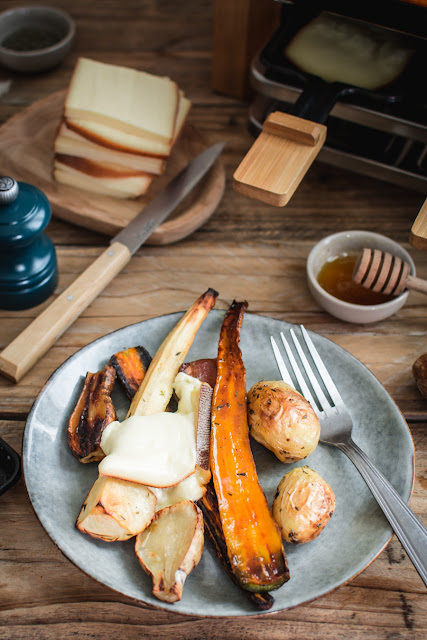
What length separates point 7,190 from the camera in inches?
39.2

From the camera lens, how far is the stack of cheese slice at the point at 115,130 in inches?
51.4

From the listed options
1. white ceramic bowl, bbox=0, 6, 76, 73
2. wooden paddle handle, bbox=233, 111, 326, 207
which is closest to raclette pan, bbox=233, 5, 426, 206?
wooden paddle handle, bbox=233, 111, 326, 207

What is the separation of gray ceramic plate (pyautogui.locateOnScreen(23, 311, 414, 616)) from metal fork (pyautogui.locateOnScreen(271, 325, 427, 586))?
2cm

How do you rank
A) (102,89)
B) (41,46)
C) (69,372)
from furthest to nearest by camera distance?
1. (41,46)
2. (102,89)
3. (69,372)

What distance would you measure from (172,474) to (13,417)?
1.29ft

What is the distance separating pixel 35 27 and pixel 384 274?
1.30m

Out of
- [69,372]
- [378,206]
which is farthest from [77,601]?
[378,206]

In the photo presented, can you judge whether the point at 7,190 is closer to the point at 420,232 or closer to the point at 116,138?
the point at 116,138

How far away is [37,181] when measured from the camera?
1.38m

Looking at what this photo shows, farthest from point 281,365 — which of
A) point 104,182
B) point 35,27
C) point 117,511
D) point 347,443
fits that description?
point 35,27

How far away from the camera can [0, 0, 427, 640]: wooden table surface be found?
811 millimetres

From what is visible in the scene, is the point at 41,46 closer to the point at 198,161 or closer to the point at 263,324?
the point at 198,161

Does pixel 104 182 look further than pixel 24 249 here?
Yes

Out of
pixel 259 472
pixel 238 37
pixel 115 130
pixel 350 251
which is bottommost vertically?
pixel 259 472
